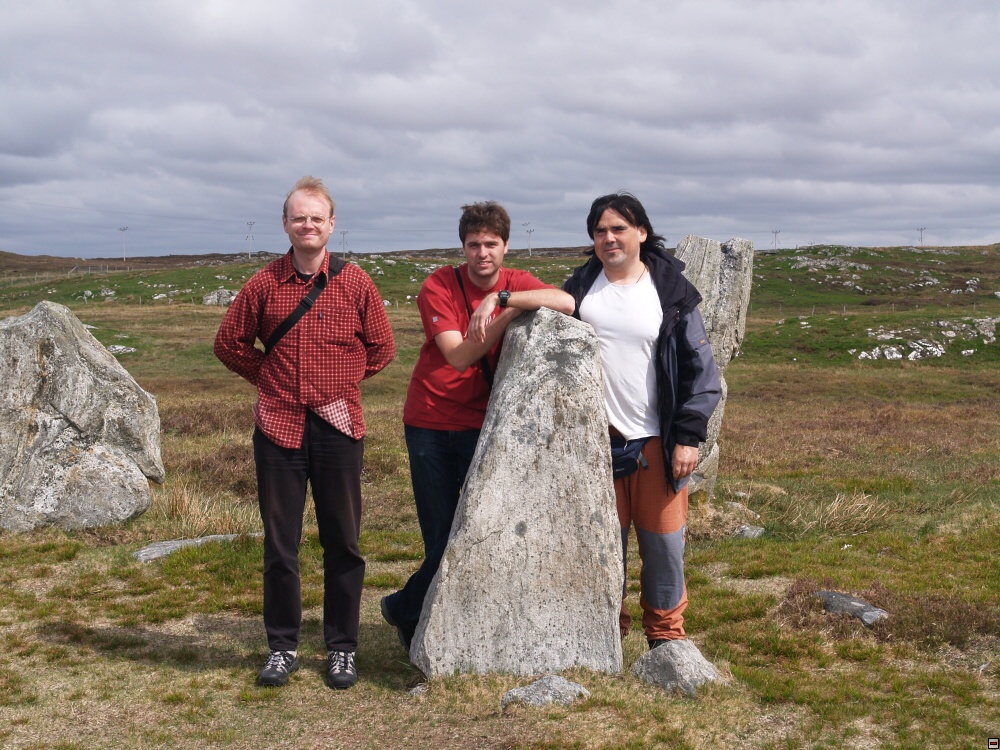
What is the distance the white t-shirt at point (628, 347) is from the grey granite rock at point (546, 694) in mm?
1702

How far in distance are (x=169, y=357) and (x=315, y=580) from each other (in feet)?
102

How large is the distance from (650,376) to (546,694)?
86.6 inches

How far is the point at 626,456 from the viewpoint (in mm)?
6156

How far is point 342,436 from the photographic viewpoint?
618 cm

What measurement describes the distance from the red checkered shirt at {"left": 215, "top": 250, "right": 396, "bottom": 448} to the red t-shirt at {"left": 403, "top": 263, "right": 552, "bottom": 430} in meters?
0.37

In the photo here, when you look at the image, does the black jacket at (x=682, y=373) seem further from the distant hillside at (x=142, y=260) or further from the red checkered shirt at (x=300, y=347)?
→ the distant hillside at (x=142, y=260)

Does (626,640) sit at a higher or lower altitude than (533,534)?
lower

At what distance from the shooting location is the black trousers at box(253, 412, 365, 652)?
6.15m

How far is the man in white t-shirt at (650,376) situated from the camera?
5.92 m

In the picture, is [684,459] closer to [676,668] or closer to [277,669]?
[676,668]

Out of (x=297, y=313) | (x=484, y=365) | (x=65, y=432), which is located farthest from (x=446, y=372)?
(x=65, y=432)

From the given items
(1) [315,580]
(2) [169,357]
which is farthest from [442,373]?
(2) [169,357]

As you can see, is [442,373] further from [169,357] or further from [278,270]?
[169,357]

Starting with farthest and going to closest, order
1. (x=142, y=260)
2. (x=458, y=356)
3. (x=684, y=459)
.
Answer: (x=142, y=260) < (x=458, y=356) < (x=684, y=459)
